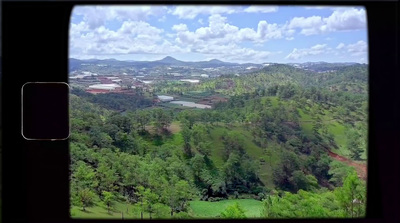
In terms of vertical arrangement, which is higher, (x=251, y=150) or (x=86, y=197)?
(x=251, y=150)

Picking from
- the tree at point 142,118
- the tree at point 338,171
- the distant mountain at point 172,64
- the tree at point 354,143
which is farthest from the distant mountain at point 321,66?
the tree at point 142,118

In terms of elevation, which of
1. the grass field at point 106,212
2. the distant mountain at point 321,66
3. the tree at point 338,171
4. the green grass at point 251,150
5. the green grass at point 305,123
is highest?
the distant mountain at point 321,66

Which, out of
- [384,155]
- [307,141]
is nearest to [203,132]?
[307,141]

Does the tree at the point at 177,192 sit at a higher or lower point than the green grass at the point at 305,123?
lower

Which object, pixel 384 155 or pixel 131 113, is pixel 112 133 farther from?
pixel 384 155

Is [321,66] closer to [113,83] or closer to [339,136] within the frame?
[339,136]

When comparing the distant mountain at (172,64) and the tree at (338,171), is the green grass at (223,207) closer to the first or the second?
the tree at (338,171)

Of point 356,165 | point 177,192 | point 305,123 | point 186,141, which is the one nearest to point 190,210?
point 177,192
